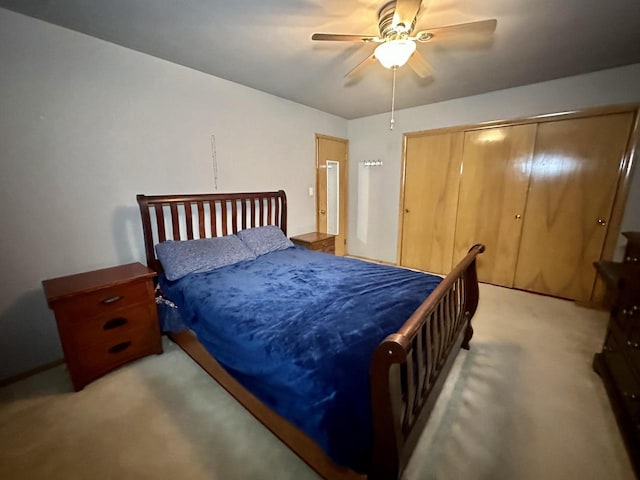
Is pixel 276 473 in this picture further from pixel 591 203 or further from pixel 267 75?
pixel 591 203

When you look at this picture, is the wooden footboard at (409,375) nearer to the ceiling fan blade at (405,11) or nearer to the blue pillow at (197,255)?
the ceiling fan blade at (405,11)

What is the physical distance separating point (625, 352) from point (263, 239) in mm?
2819

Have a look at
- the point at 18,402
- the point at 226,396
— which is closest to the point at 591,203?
the point at 226,396

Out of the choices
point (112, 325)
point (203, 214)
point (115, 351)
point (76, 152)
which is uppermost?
point (76, 152)

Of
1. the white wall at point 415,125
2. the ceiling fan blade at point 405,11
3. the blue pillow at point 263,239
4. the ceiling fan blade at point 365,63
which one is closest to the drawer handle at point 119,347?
the blue pillow at point 263,239

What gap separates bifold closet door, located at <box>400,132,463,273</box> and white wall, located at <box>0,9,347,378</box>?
2.70 metres

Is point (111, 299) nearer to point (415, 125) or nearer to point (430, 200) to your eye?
point (430, 200)

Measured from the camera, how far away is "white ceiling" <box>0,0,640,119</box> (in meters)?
1.60

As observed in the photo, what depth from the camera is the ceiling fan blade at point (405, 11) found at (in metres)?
1.29

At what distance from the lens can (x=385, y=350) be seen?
2.86ft

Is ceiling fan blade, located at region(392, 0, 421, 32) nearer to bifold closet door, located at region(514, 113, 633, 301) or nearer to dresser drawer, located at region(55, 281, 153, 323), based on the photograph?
dresser drawer, located at region(55, 281, 153, 323)

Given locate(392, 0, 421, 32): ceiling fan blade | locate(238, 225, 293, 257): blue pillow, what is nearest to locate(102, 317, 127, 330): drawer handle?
locate(238, 225, 293, 257): blue pillow

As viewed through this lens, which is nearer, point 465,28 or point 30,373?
point 465,28

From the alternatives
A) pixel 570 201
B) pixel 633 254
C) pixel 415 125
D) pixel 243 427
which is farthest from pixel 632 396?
pixel 415 125
